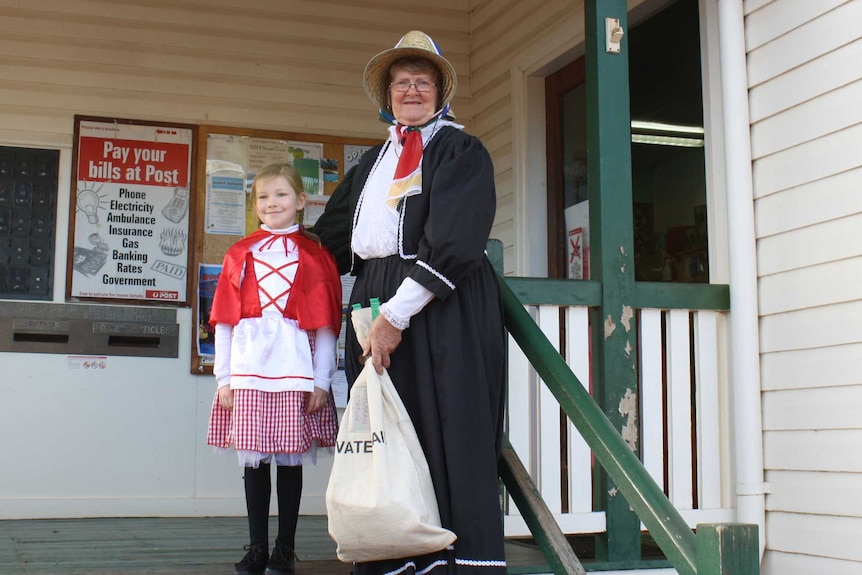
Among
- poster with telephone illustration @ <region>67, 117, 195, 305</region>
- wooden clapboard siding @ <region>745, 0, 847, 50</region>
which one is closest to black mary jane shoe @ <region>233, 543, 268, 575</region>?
poster with telephone illustration @ <region>67, 117, 195, 305</region>

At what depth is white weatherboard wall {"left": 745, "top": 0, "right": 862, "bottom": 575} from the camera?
330 cm

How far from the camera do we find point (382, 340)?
109 inches

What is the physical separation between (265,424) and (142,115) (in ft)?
9.21

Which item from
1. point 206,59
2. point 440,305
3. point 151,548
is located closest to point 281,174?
point 440,305

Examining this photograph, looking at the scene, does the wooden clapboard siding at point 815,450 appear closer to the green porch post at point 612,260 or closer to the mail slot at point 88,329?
the green porch post at point 612,260

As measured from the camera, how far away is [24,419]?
5.09 metres

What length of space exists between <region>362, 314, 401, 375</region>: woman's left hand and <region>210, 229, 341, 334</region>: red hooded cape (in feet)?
1.85

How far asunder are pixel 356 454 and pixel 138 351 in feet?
9.85

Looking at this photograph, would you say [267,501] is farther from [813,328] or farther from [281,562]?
[813,328]

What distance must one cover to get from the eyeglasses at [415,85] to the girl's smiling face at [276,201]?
55cm

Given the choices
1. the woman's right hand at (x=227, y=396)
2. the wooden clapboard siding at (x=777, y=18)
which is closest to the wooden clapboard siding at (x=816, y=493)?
the wooden clapboard siding at (x=777, y=18)

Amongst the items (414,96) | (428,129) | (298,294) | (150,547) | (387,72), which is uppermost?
(387,72)

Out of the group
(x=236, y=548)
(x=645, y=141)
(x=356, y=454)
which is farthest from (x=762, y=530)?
(x=645, y=141)

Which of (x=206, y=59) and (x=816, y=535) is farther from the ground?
(x=206, y=59)
